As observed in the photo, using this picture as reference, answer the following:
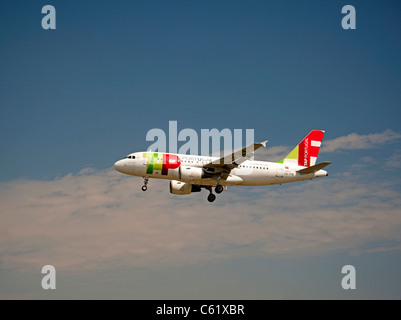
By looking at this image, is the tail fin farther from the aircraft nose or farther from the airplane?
the aircraft nose

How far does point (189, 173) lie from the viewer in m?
55.1

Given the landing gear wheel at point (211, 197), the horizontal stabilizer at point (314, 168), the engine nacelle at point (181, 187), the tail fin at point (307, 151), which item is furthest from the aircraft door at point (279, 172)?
the engine nacelle at point (181, 187)

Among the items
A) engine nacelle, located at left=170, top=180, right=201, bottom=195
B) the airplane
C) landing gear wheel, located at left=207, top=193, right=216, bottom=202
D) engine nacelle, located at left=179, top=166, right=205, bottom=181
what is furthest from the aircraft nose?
landing gear wheel, located at left=207, top=193, right=216, bottom=202

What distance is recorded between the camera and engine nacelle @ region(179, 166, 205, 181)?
5503 centimetres

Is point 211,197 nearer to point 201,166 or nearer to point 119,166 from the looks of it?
point 201,166

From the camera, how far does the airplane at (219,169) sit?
55156 mm

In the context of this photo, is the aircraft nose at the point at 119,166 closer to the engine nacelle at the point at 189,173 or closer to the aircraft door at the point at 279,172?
the engine nacelle at the point at 189,173

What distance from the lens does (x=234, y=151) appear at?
178 ft

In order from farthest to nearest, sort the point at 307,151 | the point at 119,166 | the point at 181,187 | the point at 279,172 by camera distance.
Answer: the point at 307,151 → the point at 181,187 → the point at 279,172 → the point at 119,166

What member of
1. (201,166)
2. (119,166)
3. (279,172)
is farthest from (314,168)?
(119,166)

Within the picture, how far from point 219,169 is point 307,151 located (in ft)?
38.3
